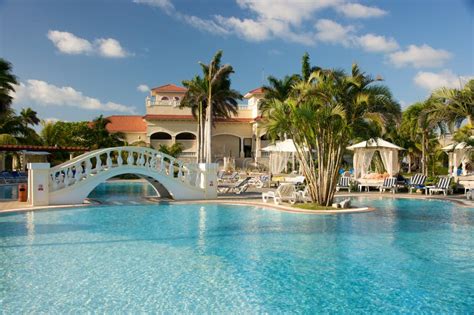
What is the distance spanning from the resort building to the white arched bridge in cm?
2371

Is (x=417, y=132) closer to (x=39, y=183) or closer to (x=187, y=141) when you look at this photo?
(x=187, y=141)

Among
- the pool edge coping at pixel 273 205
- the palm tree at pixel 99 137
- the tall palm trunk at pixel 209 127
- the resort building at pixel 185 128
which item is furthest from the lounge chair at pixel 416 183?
the palm tree at pixel 99 137

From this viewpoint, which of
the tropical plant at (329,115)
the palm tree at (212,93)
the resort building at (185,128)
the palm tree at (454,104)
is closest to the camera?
the tropical plant at (329,115)

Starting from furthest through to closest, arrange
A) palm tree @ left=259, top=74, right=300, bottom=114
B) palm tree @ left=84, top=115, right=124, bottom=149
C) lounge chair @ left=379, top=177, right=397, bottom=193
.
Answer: palm tree @ left=84, top=115, right=124, bottom=149, palm tree @ left=259, top=74, right=300, bottom=114, lounge chair @ left=379, top=177, right=397, bottom=193

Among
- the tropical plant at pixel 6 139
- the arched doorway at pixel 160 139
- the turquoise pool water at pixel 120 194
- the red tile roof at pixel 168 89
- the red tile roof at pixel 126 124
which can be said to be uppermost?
the red tile roof at pixel 168 89

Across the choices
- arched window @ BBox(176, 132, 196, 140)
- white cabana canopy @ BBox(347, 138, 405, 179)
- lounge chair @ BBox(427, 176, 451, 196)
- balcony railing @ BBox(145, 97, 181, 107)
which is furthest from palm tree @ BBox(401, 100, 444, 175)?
balcony railing @ BBox(145, 97, 181, 107)

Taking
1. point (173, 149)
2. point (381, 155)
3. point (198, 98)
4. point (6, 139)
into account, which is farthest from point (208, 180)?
point (173, 149)

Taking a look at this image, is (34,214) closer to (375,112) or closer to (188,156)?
(375,112)

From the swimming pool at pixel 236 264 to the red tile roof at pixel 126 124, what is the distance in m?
33.7

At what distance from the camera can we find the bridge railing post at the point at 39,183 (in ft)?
52.9

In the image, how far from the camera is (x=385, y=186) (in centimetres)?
2356

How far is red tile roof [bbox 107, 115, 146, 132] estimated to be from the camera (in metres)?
47.4

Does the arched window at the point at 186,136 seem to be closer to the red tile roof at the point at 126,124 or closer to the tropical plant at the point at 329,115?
the red tile roof at the point at 126,124

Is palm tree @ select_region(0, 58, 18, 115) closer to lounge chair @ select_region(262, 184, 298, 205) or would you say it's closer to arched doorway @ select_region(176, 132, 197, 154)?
lounge chair @ select_region(262, 184, 298, 205)
